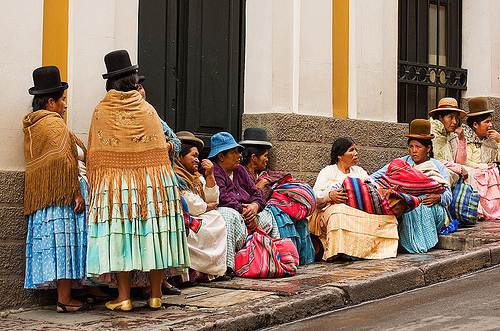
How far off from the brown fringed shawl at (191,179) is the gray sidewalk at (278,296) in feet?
2.75

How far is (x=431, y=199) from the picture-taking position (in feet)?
28.5

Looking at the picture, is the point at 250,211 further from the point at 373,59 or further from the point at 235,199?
the point at 373,59

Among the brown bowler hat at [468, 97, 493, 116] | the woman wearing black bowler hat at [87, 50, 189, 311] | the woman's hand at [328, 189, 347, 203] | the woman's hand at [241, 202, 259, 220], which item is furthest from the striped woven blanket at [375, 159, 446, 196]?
the woman wearing black bowler hat at [87, 50, 189, 311]

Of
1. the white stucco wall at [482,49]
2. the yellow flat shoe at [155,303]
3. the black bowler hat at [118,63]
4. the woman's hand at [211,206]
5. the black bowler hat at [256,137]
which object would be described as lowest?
the yellow flat shoe at [155,303]

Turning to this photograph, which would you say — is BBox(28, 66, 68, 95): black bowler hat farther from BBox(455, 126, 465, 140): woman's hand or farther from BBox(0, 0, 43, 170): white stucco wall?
BBox(455, 126, 465, 140): woman's hand

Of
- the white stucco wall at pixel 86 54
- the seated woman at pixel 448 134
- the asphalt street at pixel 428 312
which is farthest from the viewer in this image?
the seated woman at pixel 448 134

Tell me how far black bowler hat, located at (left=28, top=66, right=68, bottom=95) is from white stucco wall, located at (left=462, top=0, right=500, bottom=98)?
23.2ft

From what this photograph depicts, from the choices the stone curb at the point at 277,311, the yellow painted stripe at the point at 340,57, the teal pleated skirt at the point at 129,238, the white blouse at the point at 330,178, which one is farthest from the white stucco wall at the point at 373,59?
the teal pleated skirt at the point at 129,238

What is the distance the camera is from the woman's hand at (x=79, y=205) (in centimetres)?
607

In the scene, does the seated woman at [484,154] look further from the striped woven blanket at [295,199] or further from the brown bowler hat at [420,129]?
the striped woven blanket at [295,199]

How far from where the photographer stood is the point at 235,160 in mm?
7613

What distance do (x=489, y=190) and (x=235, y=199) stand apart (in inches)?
159

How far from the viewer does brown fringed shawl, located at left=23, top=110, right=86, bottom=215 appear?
6.00m

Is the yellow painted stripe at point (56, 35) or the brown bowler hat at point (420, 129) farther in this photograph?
the brown bowler hat at point (420, 129)
